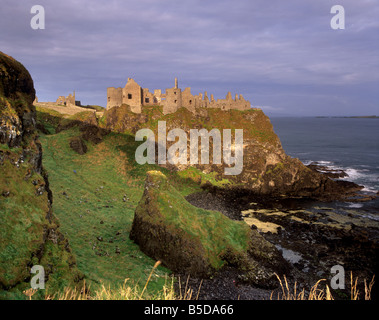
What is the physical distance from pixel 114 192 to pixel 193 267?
85.6 feet

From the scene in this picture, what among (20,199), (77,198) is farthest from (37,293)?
(77,198)

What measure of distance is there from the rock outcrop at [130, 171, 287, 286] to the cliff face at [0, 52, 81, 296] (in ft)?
37.9

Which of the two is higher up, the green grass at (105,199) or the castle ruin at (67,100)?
the castle ruin at (67,100)

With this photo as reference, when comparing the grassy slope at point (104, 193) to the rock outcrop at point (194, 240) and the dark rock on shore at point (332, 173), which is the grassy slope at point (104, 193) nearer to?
the rock outcrop at point (194, 240)

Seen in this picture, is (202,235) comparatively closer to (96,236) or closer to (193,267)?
(193,267)

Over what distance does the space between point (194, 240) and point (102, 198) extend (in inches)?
845

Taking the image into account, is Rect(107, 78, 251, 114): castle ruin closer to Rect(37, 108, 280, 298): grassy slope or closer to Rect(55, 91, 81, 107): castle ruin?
Rect(37, 108, 280, 298): grassy slope

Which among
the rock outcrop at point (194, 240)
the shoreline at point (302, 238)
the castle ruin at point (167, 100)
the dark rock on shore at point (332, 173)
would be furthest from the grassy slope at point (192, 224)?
the dark rock on shore at point (332, 173)


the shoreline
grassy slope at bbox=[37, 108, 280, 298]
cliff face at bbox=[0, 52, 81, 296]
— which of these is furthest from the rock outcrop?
cliff face at bbox=[0, 52, 81, 296]

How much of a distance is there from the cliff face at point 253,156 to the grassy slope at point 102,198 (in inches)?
231

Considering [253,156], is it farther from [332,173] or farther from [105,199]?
[105,199]

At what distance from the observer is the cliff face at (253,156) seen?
60938 millimetres

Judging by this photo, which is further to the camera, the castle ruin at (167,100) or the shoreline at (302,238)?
the castle ruin at (167,100)
